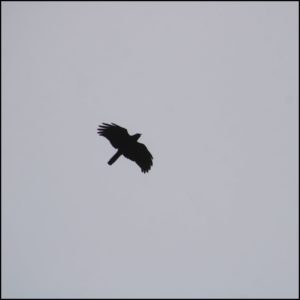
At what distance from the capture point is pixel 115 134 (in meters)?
29.9

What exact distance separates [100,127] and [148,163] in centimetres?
230

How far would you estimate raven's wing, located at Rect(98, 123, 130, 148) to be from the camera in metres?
29.7

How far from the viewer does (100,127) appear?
98.0 ft

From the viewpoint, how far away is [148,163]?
30.4 metres

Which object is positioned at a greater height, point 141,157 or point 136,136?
point 136,136

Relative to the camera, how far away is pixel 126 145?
30016 millimetres

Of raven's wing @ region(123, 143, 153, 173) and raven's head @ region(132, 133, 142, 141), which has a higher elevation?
raven's head @ region(132, 133, 142, 141)

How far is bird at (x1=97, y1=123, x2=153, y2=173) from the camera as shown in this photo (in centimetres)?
2970

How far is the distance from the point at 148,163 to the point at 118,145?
136 cm

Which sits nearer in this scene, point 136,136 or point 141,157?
point 136,136

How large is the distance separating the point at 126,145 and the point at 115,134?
0.59 metres

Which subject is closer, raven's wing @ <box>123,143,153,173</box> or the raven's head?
the raven's head

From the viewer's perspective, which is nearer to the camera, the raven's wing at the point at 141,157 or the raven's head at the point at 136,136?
the raven's head at the point at 136,136

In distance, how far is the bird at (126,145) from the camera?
29703 mm
